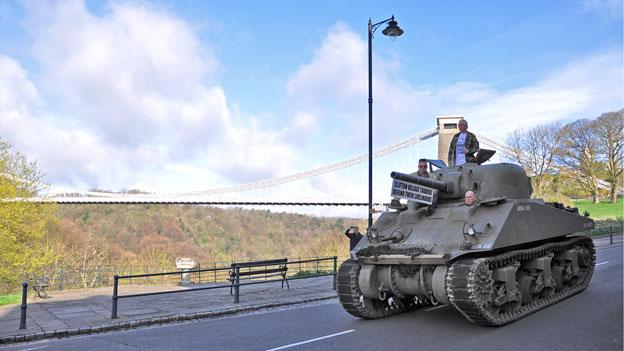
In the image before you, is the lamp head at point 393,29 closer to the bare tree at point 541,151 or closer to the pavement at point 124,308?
the pavement at point 124,308

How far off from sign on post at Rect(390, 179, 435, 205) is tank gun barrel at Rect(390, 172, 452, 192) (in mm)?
80

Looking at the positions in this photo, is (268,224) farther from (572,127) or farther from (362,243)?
(362,243)

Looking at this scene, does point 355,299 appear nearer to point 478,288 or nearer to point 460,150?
point 478,288

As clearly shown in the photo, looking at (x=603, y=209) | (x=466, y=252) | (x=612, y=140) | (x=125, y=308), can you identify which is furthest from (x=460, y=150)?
(x=612, y=140)

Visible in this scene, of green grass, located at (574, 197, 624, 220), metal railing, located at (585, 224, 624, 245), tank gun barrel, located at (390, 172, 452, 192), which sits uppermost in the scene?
green grass, located at (574, 197, 624, 220)

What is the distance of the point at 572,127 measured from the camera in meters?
46.4

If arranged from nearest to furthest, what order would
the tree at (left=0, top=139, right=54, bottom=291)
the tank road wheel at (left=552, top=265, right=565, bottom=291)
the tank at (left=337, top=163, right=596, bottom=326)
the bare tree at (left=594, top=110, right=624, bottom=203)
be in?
1. the tank at (left=337, top=163, right=596, bottom=326)
2. the tank road wheel at (left=552, top=265, right=565, bottom=291)
3. the tree at (left=0, top=139, right=54, bottom=291)
4. the bare tree at (left=594, top=110, right=624, bottom=203)

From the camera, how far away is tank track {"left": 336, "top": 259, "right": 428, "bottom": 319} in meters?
8.18

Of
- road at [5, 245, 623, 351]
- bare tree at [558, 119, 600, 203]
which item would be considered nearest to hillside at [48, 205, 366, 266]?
bare tree at [558, 119, 600, 203]

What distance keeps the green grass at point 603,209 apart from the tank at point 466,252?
36.8 m

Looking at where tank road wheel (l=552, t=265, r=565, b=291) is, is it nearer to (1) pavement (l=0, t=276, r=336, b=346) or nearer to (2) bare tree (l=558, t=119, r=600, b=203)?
(1) pavement (l=0, t=276, r=336, b=346)

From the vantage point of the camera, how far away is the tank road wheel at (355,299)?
818cm

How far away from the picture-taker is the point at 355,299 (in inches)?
321

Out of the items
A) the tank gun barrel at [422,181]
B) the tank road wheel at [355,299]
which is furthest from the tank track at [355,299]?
the tank gun barrel at [422,181]
